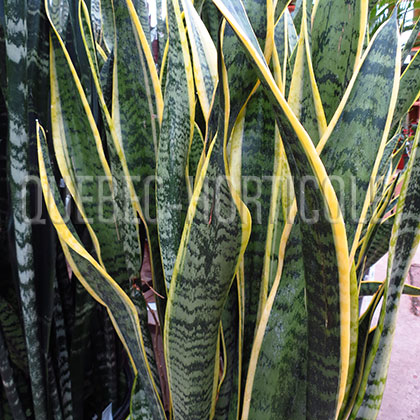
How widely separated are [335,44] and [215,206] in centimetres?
20

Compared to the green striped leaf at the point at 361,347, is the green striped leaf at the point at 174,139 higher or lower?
higher

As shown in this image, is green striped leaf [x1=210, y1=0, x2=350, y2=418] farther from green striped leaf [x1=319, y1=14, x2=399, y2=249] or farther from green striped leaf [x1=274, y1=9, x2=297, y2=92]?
green striped leaf [x1=274, y1=9, x2=297, y2=92]

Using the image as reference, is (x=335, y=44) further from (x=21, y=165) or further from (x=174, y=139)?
(x=21, y=165)

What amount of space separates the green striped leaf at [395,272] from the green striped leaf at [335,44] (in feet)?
0.32

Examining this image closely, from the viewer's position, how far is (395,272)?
304 millimetres

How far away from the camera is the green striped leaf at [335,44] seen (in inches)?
13.0

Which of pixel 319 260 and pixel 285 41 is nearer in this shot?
pixel 319 260

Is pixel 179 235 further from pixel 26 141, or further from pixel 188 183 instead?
pixel 26 141

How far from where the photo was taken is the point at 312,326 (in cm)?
26

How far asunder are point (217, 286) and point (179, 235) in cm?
7

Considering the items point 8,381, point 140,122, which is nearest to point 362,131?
point 140,122

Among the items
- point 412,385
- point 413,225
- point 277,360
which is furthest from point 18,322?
point 412,385

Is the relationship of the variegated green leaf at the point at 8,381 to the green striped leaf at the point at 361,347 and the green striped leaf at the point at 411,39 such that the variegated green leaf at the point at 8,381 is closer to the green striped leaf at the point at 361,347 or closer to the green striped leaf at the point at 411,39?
the green striped leaf at the point at 361,347

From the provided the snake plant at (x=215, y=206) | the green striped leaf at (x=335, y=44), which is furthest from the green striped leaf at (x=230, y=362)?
the green striped leaf at (x=335, y=44)
